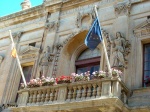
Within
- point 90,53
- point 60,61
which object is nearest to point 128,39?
point 90,53

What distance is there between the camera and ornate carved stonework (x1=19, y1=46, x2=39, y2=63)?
18.1m

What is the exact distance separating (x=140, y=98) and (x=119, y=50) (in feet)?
8.23

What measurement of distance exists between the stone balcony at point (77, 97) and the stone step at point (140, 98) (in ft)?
1.11

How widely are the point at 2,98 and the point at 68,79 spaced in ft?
18.9

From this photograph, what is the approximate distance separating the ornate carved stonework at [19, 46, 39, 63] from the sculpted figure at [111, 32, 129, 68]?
515cm

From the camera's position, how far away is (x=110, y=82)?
12.4 m

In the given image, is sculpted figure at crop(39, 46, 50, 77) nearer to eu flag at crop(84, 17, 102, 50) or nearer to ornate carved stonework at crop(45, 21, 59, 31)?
ornate carved stonework at crop(45, 21, 59, 31)

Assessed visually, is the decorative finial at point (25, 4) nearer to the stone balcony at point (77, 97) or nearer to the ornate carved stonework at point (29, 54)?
the ornate carved stonework at point (29, 54)

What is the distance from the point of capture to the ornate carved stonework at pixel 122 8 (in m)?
15.8

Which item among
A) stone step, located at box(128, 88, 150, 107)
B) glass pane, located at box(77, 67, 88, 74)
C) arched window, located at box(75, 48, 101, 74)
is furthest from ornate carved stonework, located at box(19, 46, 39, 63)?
stone step, located at box(128, 88, 150, 107)

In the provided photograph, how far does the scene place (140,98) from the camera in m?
13.0

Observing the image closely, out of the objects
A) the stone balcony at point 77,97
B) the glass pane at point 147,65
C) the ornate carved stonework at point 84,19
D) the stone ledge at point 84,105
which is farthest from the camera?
the ornate carved stonework at point 84,19

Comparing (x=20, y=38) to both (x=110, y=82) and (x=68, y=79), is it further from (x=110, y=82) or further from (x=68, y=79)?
(x=110, y=82)

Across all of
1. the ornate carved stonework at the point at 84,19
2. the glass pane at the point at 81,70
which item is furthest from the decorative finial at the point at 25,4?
the glass pane at the point at 81,70
